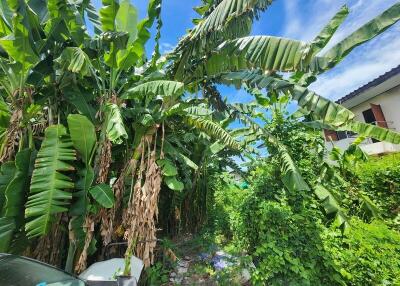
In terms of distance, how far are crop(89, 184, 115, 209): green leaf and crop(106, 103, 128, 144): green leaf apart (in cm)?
82

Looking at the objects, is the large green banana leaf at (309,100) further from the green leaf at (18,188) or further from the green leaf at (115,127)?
the green leaf at (18,188)

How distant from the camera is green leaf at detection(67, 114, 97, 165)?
4137mm

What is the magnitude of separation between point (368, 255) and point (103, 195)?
422cm

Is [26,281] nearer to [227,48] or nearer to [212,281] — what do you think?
[212,281]

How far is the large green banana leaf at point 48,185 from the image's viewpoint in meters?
3.55

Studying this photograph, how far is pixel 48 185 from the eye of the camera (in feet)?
12.3

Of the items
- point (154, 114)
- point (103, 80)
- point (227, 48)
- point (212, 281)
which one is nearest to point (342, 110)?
point (227, 48)

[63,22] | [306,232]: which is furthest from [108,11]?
[306,232]

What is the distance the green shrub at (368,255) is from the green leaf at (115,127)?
3.87 meters

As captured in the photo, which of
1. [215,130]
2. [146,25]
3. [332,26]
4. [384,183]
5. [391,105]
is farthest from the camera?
[391,105]

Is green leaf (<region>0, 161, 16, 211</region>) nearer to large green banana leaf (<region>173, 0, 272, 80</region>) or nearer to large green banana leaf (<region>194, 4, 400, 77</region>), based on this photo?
large green banana leaf (<region>173, 0, 272, 80</region>)

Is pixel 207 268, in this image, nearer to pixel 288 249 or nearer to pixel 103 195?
pixel 288 249

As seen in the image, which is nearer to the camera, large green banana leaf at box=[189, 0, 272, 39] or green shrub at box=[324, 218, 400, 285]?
green shrub at box=[324, 218, 400, 285]

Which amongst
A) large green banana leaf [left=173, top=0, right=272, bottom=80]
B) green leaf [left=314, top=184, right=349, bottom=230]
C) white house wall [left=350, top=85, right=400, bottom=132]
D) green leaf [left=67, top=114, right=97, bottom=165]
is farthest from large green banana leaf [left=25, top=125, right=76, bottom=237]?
white house wall [left=350, top=85, right=400, bottom=132]
